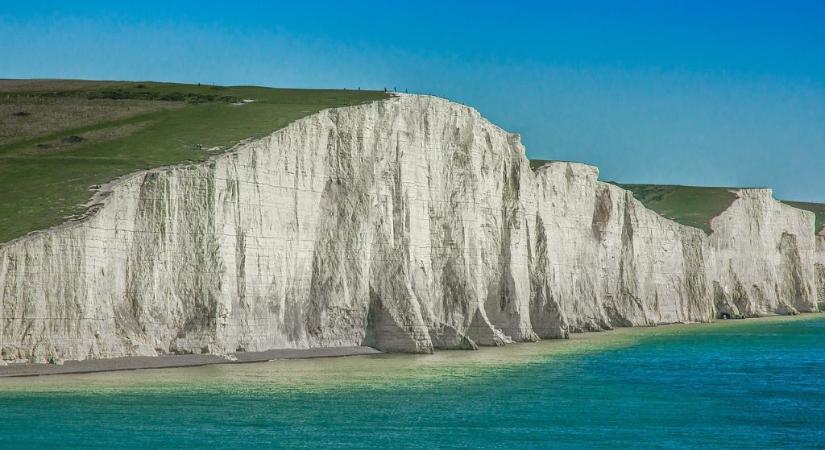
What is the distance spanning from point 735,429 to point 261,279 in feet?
80.5

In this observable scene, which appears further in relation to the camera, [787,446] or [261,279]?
[261,279]

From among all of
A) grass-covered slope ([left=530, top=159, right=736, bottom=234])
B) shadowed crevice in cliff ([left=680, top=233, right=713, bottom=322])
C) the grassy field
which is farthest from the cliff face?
grass-covered slope ([left=530, top=159, right=736, bottom=234])

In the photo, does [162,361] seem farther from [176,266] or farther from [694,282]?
[694,282]

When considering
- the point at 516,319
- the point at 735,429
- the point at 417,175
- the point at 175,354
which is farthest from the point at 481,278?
the point at 735,429

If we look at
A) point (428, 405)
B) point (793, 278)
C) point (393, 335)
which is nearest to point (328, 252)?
point (393, 335)

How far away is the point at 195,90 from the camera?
84250mm

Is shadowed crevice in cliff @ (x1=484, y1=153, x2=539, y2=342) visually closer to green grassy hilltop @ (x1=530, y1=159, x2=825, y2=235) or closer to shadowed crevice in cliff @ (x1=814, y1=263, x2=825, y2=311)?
green grassy hilltop @ (x1=530, y1=159, x2=825, y2=235)

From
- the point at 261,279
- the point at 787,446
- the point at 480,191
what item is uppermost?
the point at 480,191

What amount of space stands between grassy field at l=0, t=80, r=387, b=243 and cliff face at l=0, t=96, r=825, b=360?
2.00 metres

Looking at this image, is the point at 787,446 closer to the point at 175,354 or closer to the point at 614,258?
the point at 175,354

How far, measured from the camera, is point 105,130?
212 ft

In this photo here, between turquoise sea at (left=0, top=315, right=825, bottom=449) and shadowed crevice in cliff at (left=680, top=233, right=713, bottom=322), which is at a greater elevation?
shadowed crevice in cliff at (left=680, top=233, right=713, bottom=322)

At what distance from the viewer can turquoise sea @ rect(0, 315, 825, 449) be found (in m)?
34.6

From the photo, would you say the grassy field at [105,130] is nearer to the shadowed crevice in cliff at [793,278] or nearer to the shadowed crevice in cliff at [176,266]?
the shadowed crevice in cliff at [176,266]
